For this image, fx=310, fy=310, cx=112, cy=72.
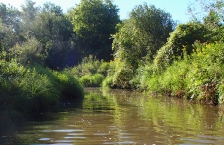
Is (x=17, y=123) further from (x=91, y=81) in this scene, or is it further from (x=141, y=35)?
(x=91, y=81)

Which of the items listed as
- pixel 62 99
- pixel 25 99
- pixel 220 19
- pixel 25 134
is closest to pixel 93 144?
pixel 25 134

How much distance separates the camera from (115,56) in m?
31.7

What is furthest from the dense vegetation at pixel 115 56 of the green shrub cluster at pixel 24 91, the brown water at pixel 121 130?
the brown water at pixel 121 130

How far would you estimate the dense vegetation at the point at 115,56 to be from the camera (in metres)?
12.8

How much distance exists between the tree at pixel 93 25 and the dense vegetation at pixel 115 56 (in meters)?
0.20

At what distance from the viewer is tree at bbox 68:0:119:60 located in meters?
59.4

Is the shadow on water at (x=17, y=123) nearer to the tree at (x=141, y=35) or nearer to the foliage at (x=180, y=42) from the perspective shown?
the foliage at (x=180, y=42)

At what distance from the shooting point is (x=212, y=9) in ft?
61.6

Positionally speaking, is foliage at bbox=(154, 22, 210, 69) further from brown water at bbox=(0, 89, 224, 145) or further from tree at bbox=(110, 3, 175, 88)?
brown water at bbox=(0, 89, 224, 145)

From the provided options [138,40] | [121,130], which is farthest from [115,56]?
[121,130]

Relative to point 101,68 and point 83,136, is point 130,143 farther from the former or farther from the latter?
point 101,68

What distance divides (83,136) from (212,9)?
14443 millimetres

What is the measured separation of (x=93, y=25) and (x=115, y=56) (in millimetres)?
31004

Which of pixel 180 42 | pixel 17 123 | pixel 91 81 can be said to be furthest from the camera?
pixel 91 81
